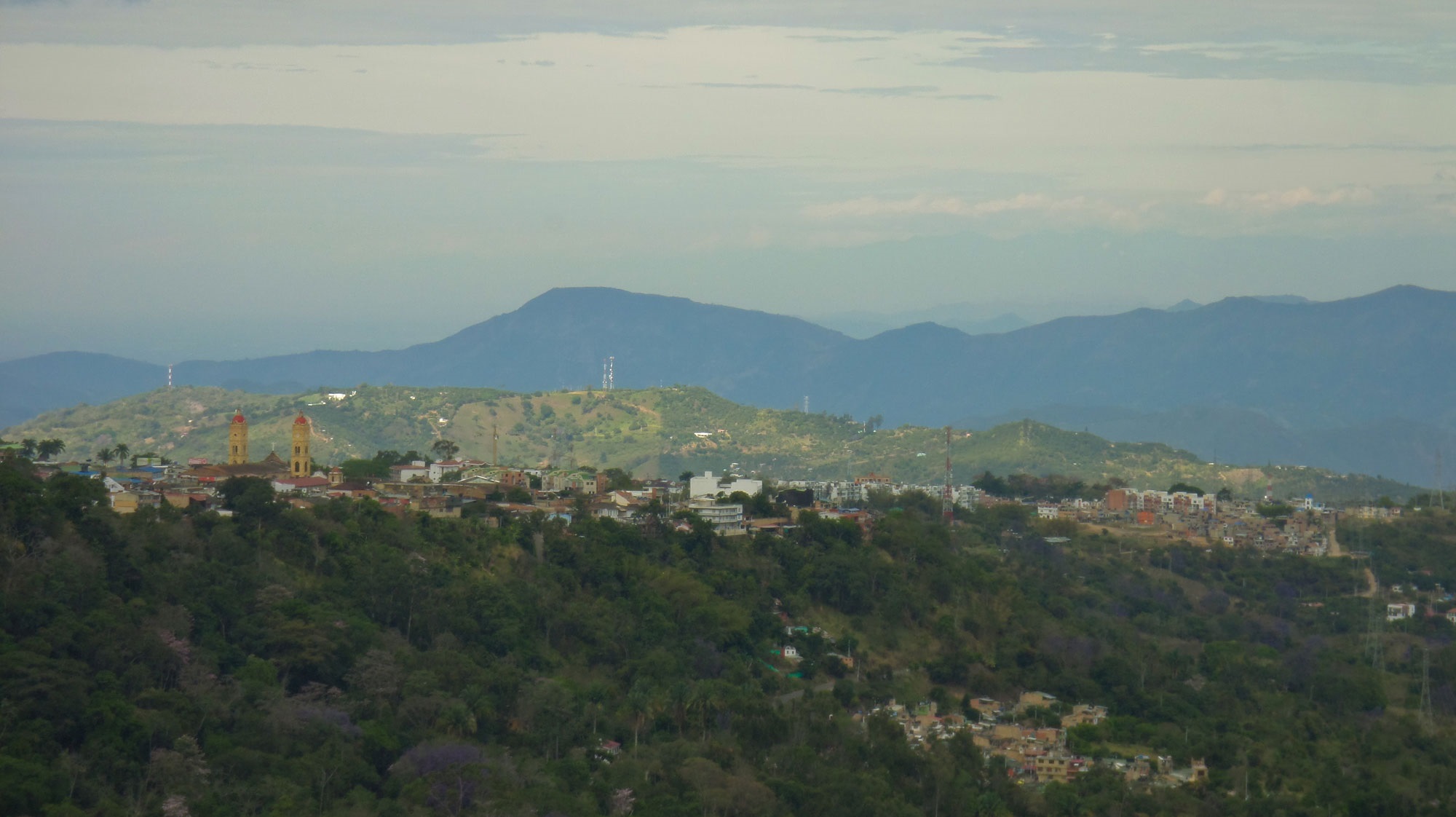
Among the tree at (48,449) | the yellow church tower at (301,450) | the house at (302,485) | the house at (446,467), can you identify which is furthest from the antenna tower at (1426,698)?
the tree at (48,449)

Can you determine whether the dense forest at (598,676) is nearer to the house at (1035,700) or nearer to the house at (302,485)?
the house at (1035,700)

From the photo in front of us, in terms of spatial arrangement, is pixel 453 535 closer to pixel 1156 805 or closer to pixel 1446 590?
pixel 1156 805

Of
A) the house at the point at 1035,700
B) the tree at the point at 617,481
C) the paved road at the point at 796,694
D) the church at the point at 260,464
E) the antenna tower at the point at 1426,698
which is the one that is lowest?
the antenna tower at the point at 1426,698

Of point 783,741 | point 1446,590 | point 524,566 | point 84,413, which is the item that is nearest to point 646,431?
point 84,413

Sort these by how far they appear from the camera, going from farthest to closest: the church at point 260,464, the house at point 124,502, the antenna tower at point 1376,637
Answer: the church at point 260,464 → the antenna tower at point 1376,637 → the house at point 124,502

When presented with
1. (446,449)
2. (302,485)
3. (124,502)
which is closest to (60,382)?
(446,449)

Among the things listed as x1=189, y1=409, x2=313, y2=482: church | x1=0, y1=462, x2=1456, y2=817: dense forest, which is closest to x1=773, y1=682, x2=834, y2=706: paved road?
x1=0, y1=462, x2=1456, y2=817: dense forest
